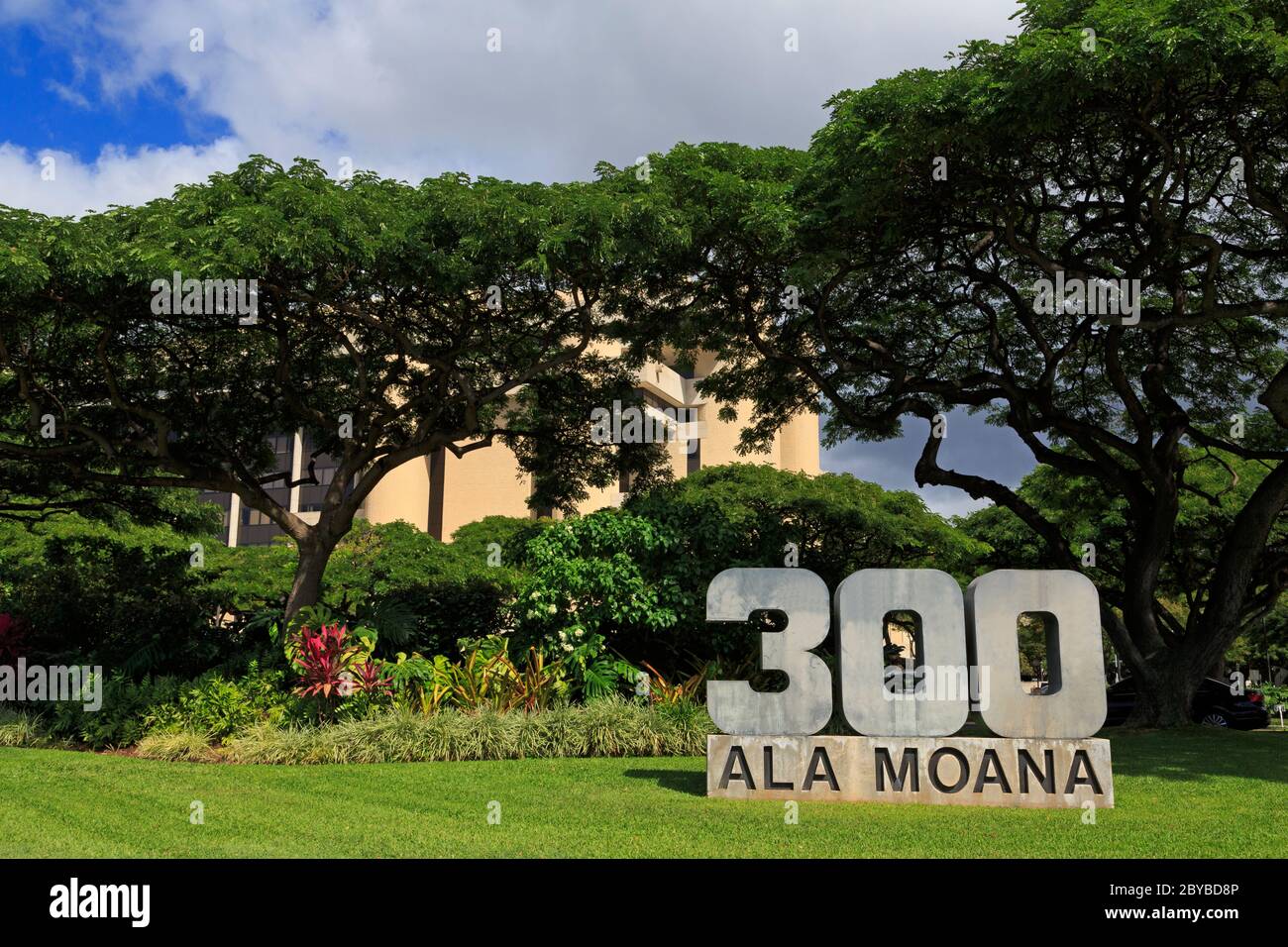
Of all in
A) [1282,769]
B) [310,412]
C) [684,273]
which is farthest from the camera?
[310,412]

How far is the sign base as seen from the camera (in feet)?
31.7

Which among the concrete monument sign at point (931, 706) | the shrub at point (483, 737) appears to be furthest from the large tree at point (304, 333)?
the concrete monument sign at point (931, 706)

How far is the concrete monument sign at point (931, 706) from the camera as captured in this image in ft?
32.0

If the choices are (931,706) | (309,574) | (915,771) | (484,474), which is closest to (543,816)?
(915,771)

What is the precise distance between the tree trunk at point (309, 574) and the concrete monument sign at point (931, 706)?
9.88 metres

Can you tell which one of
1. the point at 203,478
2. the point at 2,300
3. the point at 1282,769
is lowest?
the point at 1282,769

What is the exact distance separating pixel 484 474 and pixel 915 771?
42.0 m

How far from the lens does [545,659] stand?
15.9m

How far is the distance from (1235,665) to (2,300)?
54.6m

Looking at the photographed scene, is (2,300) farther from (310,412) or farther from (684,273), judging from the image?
(684,273)

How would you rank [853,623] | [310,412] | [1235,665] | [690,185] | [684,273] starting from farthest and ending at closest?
1. [1235,665]
2. [310,412]
3. [684,273]
4. [690,185]
5. [853,623]

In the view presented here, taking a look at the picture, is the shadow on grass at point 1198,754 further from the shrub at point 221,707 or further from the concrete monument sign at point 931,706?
the shrub at point 221,707

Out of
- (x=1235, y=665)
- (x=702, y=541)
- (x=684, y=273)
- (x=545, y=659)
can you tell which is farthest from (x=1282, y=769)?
(x=1235, y=665)

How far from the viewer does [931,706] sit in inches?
392
